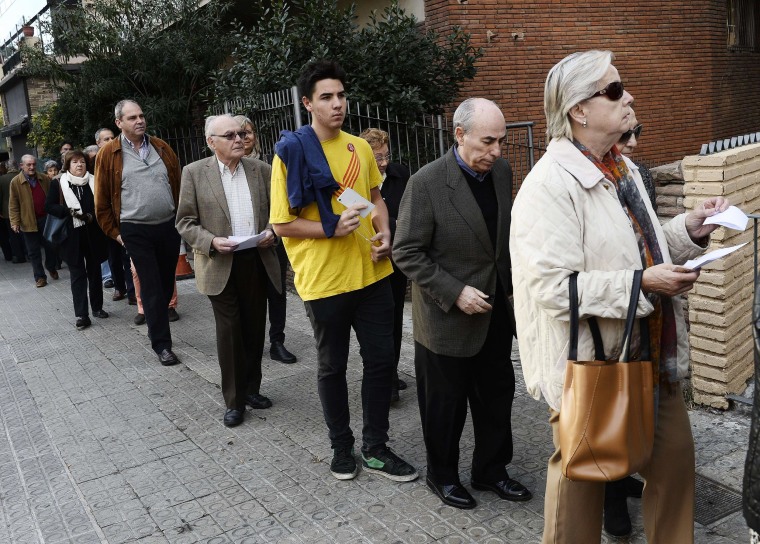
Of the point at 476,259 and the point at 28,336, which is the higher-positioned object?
the point at 476,259

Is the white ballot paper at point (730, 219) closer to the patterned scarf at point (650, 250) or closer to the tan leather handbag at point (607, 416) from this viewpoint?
the patterned scarf at point (650, 250)

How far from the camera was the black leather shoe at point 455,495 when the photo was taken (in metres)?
3.81

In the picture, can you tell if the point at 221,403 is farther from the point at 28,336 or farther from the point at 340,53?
the point at 340,53

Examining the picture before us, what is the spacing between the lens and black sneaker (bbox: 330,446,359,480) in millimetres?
4246

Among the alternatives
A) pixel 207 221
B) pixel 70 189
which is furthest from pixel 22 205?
pixel 207 221

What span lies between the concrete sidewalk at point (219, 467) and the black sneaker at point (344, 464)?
0.16 feet

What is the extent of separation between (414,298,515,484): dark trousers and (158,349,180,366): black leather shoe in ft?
11.6

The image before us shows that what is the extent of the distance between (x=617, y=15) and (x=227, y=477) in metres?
11.4

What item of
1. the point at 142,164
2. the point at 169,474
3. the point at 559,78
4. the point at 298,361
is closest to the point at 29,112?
the point at 142,164

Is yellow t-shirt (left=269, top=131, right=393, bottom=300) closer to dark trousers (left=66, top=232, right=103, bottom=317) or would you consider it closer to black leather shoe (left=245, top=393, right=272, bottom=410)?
black leather shoe (left=245, top=393, right=272, bottom=410)

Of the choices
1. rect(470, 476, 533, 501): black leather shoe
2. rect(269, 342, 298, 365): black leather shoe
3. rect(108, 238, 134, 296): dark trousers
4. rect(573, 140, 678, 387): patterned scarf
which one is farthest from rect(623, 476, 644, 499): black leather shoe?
rect(108, 238, 134, 296): dark trousers

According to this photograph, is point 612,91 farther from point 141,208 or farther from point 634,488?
point 141,208

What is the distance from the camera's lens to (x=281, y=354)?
669 centimetres

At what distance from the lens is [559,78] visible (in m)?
2.67
